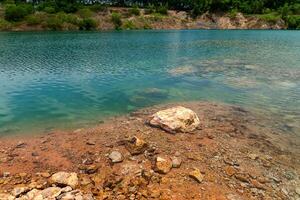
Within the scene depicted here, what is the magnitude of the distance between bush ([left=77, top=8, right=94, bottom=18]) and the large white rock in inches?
5114

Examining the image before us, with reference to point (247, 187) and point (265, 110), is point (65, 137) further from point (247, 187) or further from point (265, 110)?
point (265, 110)

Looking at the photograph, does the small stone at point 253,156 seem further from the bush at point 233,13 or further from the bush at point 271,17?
the bush at point 233,13

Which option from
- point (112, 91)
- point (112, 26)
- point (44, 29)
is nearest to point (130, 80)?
point (112, 91)

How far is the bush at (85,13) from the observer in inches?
5530

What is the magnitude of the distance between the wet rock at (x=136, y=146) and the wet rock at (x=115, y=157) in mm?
722

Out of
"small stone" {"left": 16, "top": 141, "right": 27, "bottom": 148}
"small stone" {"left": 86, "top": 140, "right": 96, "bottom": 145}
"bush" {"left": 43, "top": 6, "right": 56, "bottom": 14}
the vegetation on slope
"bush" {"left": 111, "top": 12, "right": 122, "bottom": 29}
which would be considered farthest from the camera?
"bush" {"left": 111, "top": 12, "right": 122, "bottom": 29}

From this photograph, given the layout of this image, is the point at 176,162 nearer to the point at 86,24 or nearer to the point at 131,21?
the point at 86,24

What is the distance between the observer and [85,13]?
5561 inches

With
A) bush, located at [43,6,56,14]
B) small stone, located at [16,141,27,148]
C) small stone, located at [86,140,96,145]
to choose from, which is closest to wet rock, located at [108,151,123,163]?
small stone, located at [86,140,96,145]

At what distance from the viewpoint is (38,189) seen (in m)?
13.1

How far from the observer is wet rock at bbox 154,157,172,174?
48.2 feet

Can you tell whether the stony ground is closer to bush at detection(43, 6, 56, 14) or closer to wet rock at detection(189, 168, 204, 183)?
wet rock at detection(189, 168, 204, 183)

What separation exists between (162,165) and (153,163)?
1.91ft

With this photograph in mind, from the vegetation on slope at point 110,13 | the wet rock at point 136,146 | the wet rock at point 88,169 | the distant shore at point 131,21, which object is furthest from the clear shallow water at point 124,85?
the vegetation on slope at point 110,13
